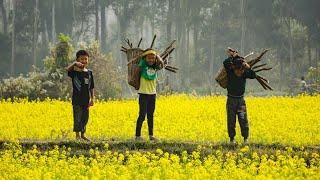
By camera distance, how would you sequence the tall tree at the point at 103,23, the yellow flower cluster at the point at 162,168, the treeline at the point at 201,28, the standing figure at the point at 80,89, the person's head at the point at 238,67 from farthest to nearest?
1. the tall tree at the point at 103,23
2. the treeline at the point at 201,28
3. the standing figure at the point at 80,89
4. the person's head at the point at 238,67
5. the yellow flower cluster at the point at 162,168

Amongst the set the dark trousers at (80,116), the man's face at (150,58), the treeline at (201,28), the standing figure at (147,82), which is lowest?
the dark trousers at (80,116)

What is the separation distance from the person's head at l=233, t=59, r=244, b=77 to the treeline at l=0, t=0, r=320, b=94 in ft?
107

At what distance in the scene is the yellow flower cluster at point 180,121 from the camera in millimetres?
12266

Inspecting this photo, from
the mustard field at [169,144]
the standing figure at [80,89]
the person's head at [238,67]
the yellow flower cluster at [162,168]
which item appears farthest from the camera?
the standing figure at [80,89]

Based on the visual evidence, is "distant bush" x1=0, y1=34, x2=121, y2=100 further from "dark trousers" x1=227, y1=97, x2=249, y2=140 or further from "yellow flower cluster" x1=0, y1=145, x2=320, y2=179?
"yellow flower cluster" x1=0, y1=145, x2=320, y2=179

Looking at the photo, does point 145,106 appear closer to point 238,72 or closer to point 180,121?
point 238,72

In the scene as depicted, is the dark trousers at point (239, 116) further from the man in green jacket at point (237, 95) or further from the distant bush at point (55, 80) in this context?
the distant bush at point (55, 80)

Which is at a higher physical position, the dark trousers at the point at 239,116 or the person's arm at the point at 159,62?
the person's arm at the point at 159,62

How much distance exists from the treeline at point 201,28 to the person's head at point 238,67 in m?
Result: 32.5

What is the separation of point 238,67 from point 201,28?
45.8m

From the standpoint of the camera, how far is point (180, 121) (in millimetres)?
14789

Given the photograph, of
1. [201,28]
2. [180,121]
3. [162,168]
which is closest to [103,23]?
[201,28]

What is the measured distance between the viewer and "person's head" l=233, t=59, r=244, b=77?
36.0 ft

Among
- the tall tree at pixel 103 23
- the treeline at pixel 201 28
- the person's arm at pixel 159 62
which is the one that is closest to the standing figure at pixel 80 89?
the person's arm at pixel 159 62
